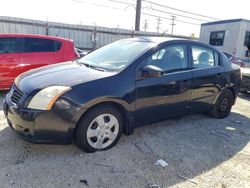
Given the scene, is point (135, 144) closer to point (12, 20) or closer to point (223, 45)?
point (12, 20)

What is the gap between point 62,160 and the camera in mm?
2842

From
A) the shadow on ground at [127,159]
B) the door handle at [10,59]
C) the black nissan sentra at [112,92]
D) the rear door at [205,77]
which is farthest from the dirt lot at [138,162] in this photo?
the door handle at [10,59]

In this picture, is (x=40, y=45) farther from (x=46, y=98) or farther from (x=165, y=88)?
(x=165, y=88)

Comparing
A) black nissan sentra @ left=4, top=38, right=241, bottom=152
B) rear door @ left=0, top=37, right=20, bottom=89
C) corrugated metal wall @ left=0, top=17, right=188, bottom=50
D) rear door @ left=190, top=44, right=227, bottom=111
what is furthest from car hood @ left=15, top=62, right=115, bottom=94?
corrugated metal wall @ left=0, top=17, right=188, bottom=50

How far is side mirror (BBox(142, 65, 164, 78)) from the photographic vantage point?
3.13 m

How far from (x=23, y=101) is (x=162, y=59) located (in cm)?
208

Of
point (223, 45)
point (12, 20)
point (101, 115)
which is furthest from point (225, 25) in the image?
point (101, 115)

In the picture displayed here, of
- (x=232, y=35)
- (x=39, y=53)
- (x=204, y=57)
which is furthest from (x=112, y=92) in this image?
(x=232, y=35)

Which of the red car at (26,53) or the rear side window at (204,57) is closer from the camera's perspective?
the rear side window at (204,57)

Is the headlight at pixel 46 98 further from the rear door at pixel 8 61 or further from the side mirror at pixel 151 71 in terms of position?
the rear door at pixel 8 61

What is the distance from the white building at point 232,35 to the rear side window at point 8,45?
54.9 ft

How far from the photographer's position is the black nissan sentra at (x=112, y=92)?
2723 mm

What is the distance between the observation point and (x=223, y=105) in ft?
15.5

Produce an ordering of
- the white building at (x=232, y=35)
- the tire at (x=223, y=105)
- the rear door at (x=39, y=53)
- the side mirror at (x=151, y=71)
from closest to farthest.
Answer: the side mirror at (x=151, y=71)
the tire at (x=223, y=105)
the rear door at (x=39, y=53)
the white building at (x=232, y=35)
